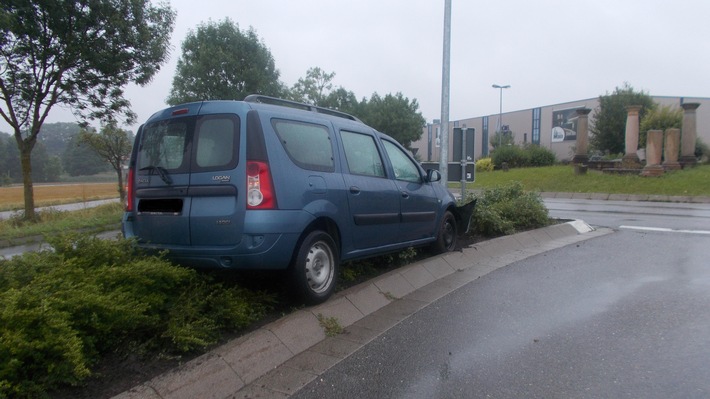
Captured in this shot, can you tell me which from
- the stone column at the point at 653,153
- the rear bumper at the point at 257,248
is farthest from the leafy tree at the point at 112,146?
the stone column at the point at 653,153

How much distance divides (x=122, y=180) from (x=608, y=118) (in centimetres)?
3731

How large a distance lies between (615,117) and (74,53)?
4015 cm

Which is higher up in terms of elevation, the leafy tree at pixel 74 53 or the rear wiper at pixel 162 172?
the leafy tree at pixel 74 53

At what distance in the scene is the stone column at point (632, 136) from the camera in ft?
82.8

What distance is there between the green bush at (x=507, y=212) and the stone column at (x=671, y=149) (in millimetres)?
18886

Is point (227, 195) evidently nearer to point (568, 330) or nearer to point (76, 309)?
point (76, 309)

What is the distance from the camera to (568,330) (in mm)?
4383

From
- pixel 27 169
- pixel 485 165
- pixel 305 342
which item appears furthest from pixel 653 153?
pixel 27 169

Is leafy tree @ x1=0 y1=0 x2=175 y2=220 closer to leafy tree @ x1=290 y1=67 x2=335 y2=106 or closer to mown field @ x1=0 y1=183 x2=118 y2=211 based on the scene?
mown field @ x1=0 y1=183 x2=118 y2=211

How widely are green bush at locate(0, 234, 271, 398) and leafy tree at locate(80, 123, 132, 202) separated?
723 inches

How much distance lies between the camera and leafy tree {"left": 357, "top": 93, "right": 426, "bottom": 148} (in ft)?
173

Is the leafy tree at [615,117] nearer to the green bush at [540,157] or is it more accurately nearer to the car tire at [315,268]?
the green bush at [540,157]

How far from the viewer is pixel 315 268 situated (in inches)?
179

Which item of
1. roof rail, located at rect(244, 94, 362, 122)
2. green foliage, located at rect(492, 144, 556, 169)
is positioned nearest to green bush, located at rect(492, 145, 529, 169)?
green foliage, located at rect(492, 144, 556, 169)
